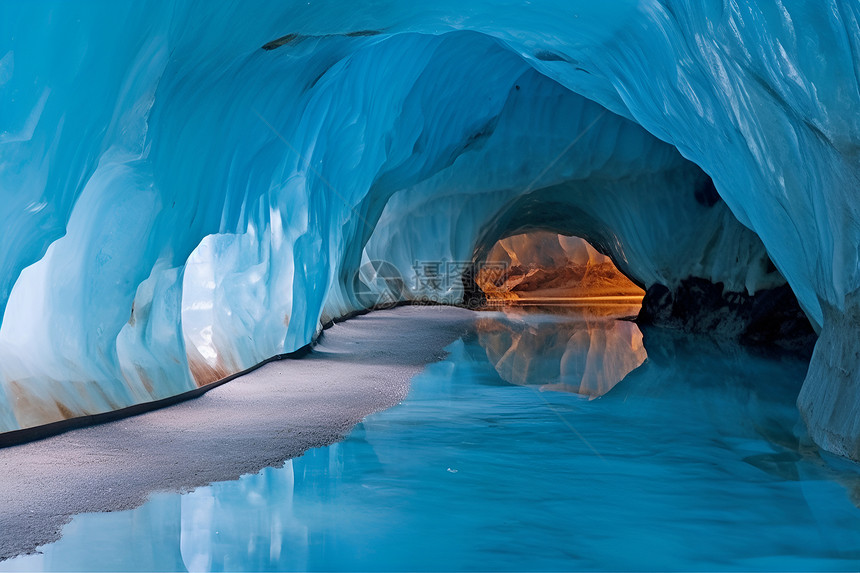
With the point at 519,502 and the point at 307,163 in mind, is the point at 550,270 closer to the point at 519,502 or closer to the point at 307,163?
the point at 307,163

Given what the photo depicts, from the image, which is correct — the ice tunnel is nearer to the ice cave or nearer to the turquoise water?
the ice cave

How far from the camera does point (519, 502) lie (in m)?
2.69

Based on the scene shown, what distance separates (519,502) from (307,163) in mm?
5497

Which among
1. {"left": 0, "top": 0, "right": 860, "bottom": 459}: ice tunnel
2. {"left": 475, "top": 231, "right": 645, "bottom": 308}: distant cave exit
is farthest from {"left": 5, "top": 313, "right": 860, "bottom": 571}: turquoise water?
{"left": 475, "top": 231, "right": 645, "bottom": 308}: distant cave exit

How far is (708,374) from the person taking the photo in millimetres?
6707

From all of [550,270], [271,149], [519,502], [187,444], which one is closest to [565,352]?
[271,149]

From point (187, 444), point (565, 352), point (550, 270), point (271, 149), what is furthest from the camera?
point (550, 270)

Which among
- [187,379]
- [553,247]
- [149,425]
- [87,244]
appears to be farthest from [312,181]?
[553,247]

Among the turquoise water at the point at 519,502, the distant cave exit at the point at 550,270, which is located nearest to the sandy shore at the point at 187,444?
the turquoise water at the point at 519,502

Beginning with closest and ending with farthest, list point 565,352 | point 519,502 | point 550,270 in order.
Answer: point 519,502, point 565,352, point 550,270

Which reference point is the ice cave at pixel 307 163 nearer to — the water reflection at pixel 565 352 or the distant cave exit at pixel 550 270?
the water reflection at pixel 565 352

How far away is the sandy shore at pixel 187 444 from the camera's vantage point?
8.38ft

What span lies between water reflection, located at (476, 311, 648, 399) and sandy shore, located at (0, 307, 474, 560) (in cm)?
119

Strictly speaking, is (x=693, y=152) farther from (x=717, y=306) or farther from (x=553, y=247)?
(x=553, y=247)
